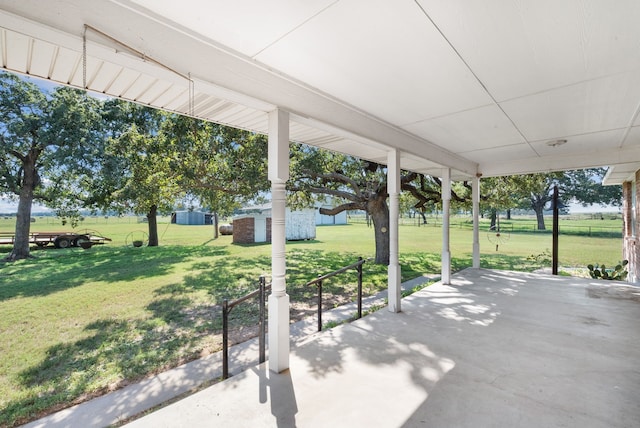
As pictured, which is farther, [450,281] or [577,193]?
[577,193]

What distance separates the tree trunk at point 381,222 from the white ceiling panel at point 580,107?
5.20 meters

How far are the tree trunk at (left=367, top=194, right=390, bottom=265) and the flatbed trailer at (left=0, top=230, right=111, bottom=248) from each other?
43.1 ft

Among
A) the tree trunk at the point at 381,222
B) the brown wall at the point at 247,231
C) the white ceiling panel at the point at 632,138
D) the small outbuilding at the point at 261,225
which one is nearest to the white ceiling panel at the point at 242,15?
the white ceiling panel at the point at 632,138

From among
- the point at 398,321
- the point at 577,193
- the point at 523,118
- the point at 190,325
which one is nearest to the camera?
the point at 523,118

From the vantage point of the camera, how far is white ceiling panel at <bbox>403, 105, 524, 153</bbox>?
3.86 metres

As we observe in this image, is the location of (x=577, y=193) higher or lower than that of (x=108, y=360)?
higher

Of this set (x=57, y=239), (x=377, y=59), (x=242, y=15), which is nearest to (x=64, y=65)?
(x=242, y=15)

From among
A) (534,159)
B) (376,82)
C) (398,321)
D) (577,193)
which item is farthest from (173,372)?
(577,193)

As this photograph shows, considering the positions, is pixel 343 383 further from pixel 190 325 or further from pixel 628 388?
pixel 190 325

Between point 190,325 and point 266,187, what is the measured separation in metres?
4.13

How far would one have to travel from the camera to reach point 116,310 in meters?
5.43

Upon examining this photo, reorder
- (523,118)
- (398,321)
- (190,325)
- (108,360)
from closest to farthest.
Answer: (108,360)
(523,118)
(398,321)
(190,325)

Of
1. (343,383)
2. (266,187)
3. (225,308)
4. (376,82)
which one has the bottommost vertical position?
(343,383)

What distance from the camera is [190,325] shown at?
468 centimetres
